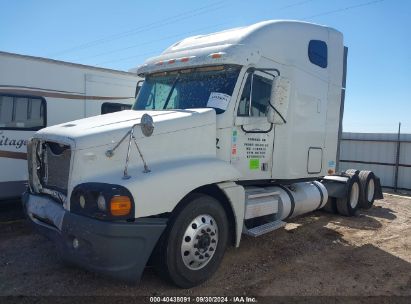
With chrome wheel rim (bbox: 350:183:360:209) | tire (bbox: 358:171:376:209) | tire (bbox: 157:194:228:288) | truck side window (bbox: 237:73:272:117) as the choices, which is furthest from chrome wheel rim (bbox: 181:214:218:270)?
tire (bbox: 358:171:376:209)

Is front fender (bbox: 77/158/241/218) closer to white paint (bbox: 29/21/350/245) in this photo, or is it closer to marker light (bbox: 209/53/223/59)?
white paint (bbox: 29/21/350/245)

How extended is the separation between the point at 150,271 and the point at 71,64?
5.29m

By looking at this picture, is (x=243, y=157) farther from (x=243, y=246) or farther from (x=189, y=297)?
(x=189, y=297)

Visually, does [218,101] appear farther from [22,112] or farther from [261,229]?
[22,112]

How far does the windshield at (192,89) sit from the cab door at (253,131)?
Answer: 252 mm

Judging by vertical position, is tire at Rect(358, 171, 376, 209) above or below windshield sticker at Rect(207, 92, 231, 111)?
below

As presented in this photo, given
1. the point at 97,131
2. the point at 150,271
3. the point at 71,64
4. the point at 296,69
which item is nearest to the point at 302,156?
the point at 296,69

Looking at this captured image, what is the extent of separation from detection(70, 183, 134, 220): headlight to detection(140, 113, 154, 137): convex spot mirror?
73 centimetres

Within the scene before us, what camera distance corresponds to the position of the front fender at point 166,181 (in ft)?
13.4

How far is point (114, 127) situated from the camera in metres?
4.57

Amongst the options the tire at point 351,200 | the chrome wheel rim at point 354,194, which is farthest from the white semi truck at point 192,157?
the chrome wheel rim at point 354,194

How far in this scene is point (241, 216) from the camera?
208 inches

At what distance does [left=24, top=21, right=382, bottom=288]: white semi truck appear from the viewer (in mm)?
4102

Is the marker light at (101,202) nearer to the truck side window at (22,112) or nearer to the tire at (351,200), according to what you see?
the truck side window at (22,112)
